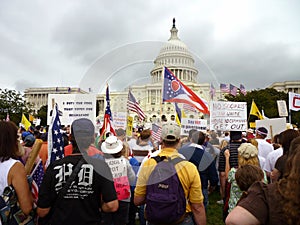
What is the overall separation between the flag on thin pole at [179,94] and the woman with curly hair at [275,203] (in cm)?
727

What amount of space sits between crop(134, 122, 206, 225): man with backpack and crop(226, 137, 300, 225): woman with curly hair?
1.18m

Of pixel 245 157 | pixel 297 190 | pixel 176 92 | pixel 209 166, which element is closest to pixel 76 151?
pixel 297 190

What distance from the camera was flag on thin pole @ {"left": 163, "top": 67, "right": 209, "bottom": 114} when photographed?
9023 millimetres

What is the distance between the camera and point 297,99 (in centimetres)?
A: 1238

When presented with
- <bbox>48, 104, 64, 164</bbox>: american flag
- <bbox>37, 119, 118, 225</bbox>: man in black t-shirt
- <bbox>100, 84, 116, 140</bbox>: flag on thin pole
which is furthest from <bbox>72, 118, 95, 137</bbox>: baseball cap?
<bbox>100, 84, 116, 140</bbox>: flag on thin pole

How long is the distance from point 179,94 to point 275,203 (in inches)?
300

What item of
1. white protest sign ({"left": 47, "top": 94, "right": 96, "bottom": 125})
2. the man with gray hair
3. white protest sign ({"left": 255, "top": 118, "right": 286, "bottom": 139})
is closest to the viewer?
the man with gray hair

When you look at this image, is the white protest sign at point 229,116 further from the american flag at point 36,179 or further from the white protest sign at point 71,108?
the american flag at point 36,179

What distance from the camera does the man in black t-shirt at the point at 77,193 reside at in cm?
275

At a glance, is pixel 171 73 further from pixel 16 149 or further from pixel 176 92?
pixel 16 149

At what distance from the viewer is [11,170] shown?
2770mm

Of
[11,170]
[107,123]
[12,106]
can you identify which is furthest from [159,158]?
[12,106]

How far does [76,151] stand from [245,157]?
8.68ft

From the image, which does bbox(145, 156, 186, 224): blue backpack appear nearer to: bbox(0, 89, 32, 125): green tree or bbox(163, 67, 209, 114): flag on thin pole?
bbox(163, 67, 209, 114): flag on thin pole
